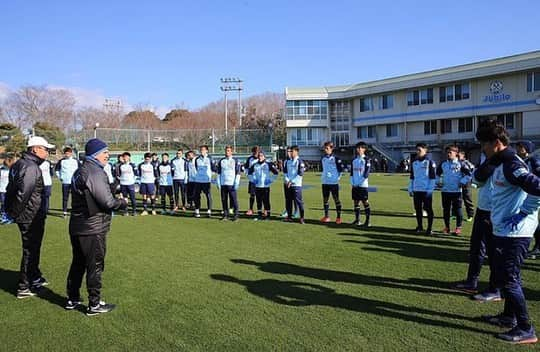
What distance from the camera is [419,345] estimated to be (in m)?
4.23

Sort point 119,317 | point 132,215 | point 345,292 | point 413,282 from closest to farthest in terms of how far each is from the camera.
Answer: point 119,317 → point 345,292 → point 413,282 → point 132,215

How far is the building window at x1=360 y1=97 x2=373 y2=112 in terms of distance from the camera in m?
56.1

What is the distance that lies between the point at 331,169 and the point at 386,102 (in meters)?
44.9

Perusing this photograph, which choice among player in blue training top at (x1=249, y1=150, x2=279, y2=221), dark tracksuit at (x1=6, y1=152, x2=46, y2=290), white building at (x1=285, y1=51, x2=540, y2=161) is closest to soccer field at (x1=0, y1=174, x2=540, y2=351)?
dark tracksuit at (x1=6, y1=152, x2=46, y2=290)

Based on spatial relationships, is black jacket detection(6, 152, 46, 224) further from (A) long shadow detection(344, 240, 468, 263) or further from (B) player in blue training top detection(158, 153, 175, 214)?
(B) player in blue training top detection(158, 153, 175, 214)

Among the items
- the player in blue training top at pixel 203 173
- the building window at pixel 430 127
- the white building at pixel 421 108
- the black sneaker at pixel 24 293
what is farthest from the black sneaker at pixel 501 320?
the building window at pixel 430 127

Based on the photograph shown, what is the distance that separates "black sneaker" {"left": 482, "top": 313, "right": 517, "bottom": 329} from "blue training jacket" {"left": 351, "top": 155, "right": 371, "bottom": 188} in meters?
6.44

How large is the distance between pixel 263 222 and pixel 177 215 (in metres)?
3.33

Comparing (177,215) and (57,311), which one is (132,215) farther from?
(57,311)

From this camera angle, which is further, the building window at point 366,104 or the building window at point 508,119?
the building window at point 366,104

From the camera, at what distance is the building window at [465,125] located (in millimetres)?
46344

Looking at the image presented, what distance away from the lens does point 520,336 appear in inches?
167

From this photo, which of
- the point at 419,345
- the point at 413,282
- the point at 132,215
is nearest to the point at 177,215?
the point at 132,215

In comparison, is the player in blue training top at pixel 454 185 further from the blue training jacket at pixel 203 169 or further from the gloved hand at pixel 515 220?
the blue training jacket at pixel 203 169
